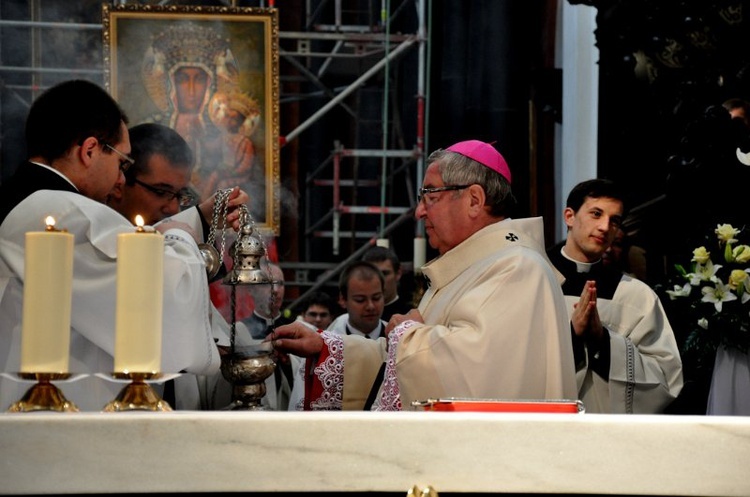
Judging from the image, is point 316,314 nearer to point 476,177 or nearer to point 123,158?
point 476,177

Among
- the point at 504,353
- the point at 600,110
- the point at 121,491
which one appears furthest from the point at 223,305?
the point at 600,110

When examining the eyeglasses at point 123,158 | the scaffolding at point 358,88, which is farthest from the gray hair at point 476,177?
the scaffolding at point 358,88

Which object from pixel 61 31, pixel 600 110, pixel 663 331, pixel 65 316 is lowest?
pixel 663 331

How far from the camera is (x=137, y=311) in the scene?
2.30 m

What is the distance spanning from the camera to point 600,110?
25.4ft

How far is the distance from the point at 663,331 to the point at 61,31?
5707mm

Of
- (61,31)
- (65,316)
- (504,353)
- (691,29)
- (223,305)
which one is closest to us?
(65,316)

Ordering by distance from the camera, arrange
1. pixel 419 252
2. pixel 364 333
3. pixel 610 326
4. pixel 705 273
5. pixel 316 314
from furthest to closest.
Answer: pixel 419 252, pixel 316 314, pixel 364 333, pixel 610 326, pixel 705 273

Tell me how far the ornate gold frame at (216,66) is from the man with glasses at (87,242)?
501 cm

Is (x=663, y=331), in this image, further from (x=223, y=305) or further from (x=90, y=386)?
(x=90, y=386)

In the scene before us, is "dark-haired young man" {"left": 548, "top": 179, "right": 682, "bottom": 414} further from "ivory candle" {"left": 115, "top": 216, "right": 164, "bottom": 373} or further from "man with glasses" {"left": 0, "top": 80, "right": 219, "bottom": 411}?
"ivory candle" {"left": 115, "top": 216, "right": 164, "bottom": 373}

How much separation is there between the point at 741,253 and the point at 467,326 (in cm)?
182

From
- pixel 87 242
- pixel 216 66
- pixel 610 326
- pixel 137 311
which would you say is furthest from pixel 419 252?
pixel 137 311

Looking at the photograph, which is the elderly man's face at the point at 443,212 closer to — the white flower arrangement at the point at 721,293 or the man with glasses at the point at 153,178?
the man with glasses at the point at 153,178
